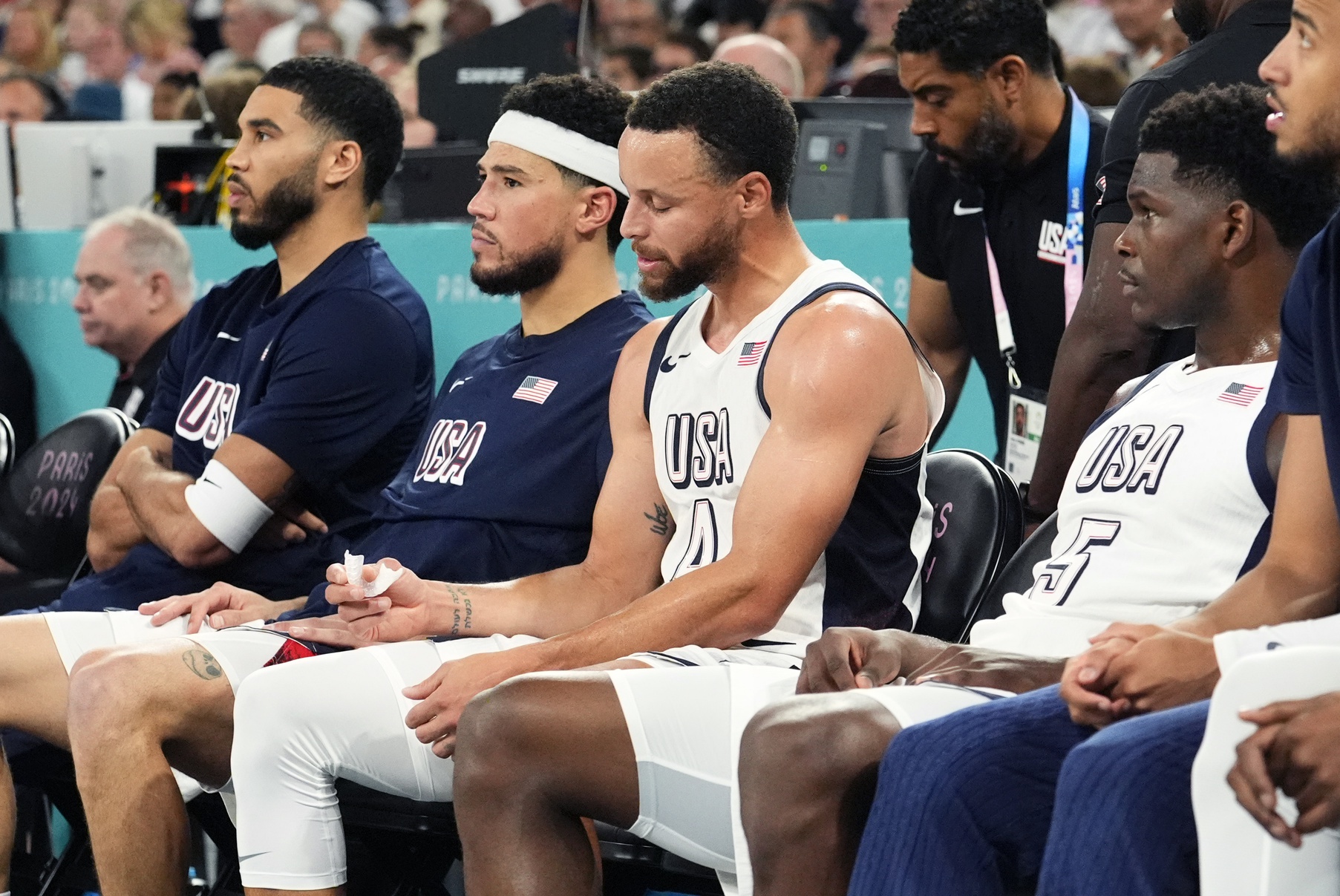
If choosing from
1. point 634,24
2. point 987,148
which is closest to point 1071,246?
point 987,148

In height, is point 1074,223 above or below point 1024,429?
above

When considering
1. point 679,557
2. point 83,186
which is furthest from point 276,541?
point 83,186

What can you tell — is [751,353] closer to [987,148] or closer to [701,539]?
[701,539]

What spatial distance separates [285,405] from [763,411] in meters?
1.15

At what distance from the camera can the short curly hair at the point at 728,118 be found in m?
2.96

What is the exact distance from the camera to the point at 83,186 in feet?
22.8

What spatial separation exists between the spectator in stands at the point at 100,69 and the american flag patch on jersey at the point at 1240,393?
25.3 ft

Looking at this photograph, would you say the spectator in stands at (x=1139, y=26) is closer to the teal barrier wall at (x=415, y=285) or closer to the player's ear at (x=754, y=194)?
the teal barrier wall at (x=415, y=285)

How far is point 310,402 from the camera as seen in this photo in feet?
11.6

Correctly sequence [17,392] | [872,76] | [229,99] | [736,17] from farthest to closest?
[736,17] < [229,99] < [872,76] < [17,392]

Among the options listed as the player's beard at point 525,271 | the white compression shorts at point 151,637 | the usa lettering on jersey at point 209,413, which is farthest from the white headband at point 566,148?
the white compression shorts at point 151,637

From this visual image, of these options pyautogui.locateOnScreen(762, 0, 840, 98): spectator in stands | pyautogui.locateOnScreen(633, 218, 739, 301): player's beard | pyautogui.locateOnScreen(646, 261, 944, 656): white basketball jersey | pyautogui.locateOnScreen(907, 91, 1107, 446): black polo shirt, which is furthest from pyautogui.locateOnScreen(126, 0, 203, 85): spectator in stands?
pyautogui.locateOnScreen(646, 261, 944, 656): white basketball jersey

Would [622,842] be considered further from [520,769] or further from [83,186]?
[83,186]

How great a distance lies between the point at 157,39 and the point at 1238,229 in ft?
28.6
